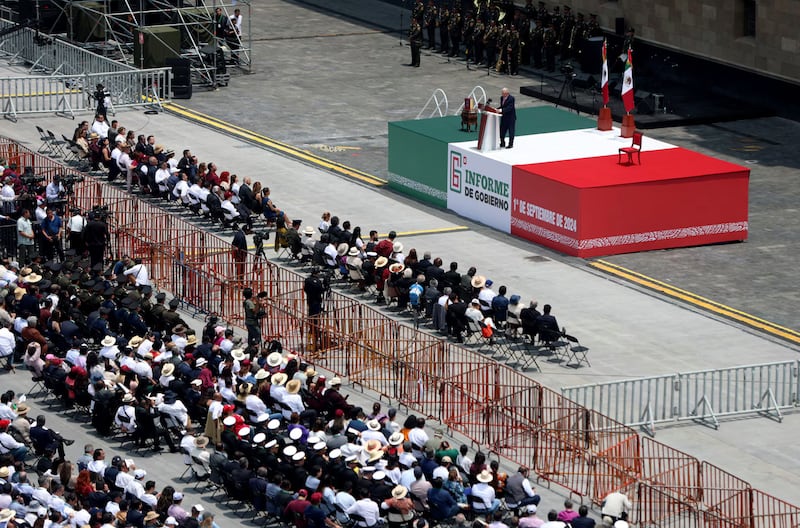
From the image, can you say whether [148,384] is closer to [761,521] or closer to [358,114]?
[761,521]

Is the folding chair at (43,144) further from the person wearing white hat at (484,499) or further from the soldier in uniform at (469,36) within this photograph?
the person wearing white hat at (484,499)

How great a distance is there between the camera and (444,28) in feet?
212

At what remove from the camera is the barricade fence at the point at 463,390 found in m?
28.0

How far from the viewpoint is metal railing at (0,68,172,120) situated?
54688 millimetres

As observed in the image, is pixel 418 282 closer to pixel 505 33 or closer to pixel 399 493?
pixel 399 493

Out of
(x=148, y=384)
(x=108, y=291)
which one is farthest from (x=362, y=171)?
(x=148, y=384)

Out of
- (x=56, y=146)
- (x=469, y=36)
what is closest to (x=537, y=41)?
(x=469, y=36)

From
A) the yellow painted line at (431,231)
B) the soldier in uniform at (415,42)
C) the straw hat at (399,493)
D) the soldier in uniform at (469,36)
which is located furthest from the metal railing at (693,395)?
the soldier in uniform at (469,36)

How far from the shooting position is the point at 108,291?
35.6 m

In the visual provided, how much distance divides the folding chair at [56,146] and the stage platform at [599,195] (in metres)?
11.7

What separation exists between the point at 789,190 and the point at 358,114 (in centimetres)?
A: 1538

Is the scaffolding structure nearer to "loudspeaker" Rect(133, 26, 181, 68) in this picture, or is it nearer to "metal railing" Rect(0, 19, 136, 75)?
"loudspeaker" Rect(133, 26, 181, 68)

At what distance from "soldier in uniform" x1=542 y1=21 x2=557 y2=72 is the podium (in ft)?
56.7

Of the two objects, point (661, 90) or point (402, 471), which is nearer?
point (402, 471)
